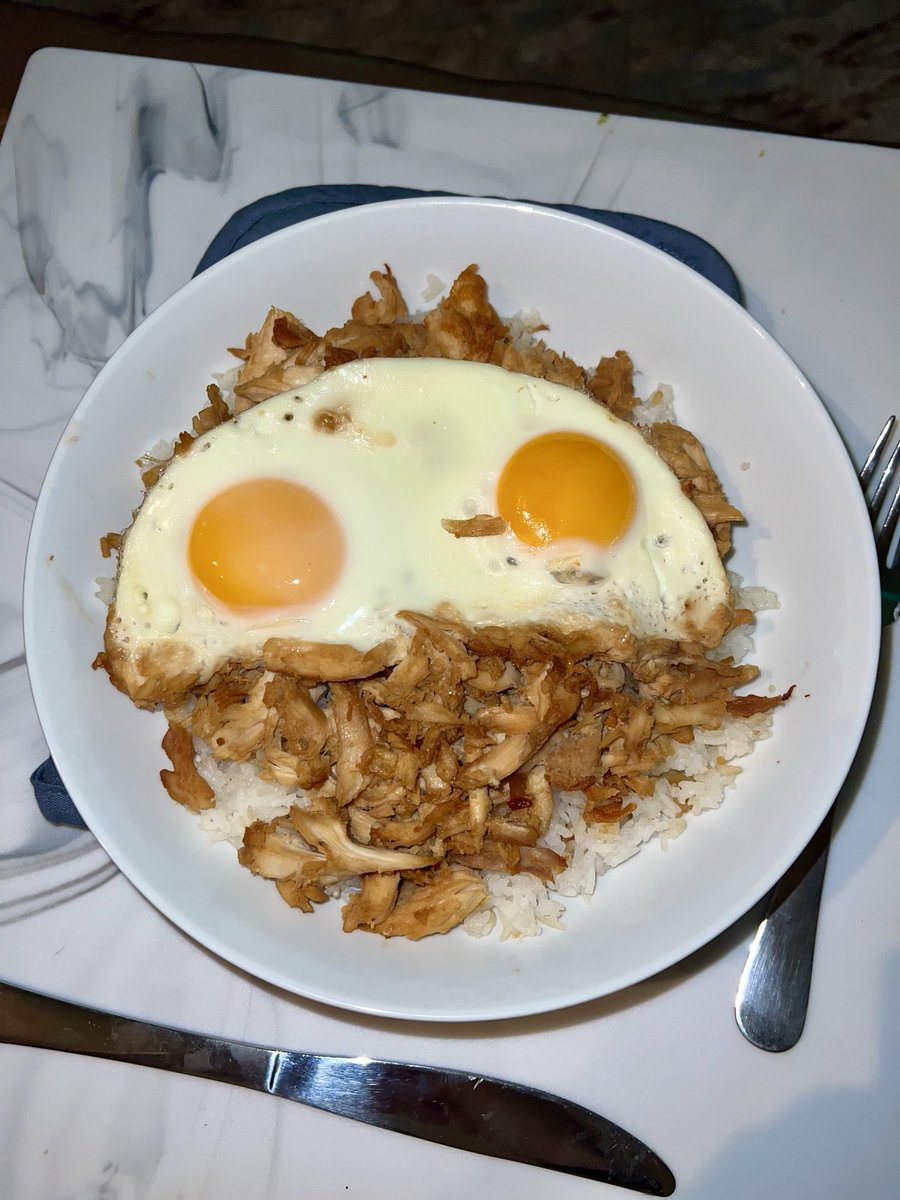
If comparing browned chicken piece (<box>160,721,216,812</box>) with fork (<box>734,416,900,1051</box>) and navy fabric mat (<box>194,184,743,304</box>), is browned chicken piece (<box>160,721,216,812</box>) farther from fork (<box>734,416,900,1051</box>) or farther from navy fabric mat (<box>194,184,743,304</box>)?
fork (<box>734,416,900,1051</box>)

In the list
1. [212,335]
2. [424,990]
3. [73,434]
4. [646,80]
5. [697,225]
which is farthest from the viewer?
[646,80]

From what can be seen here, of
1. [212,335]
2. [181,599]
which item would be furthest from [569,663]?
[212,335]

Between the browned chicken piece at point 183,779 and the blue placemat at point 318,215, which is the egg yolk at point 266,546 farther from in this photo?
the blue placemat at point 318,215

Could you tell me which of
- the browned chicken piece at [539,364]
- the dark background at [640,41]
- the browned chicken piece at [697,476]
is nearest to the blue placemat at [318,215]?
the browned chicken piece at [539,364]

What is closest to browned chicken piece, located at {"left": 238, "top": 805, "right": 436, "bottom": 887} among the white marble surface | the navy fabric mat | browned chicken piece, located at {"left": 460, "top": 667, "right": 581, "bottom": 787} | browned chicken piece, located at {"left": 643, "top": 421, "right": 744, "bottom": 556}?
browned chicken piece, located at {"left": 460, "top": 667, "right": 581, "bottom": 787}

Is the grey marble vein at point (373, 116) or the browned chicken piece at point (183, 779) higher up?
the grey marble vein at point (373, 116)

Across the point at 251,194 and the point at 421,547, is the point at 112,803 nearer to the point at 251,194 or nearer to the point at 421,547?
the point at 421,547
